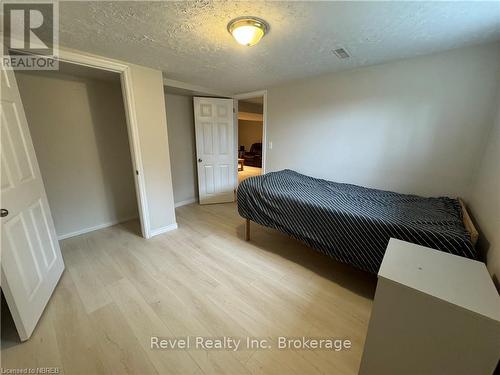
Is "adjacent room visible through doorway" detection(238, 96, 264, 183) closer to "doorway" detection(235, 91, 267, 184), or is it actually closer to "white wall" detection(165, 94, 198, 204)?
"doorway" detection(235, 91, 267, 184)

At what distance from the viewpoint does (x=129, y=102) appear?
2189 mm

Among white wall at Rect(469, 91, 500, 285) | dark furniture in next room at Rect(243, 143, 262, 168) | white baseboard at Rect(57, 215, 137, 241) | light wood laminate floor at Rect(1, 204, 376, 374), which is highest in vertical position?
white wall at Rect(469, 91, 500, 285)

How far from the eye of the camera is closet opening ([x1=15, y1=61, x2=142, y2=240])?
89.2 inches

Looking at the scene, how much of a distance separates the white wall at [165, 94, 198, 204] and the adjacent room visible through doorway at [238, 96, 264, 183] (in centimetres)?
188

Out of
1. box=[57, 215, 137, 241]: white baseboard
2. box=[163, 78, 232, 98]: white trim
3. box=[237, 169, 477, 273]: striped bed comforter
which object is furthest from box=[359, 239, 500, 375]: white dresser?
box=[57, 215, 137, 241]: white baseboard

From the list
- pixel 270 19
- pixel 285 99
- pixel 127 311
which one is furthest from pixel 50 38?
pixel 285 99

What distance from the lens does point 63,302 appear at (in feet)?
5.30

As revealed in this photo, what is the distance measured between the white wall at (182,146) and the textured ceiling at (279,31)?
1.23 meters

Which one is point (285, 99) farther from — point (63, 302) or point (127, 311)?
point (63, 302)

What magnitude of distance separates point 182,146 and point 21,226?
250 cm

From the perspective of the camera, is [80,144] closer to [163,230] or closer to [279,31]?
[163,230]

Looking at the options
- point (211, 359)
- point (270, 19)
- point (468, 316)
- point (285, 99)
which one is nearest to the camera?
point (468, 316)

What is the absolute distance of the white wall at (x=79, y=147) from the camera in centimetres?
229

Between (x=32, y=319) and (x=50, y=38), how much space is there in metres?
2.14
